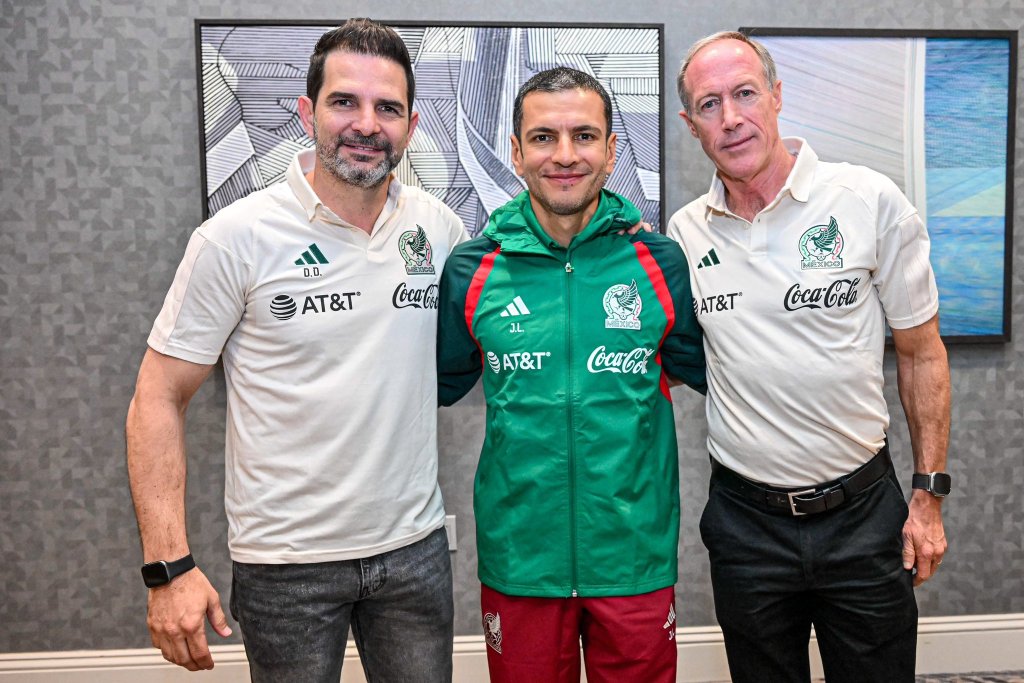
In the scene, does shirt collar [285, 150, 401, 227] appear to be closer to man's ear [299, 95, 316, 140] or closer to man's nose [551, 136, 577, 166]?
man's ear [299, 95, 316, 140]

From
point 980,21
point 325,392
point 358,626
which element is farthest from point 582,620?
point 980,21

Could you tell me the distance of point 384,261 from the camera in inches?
61.7

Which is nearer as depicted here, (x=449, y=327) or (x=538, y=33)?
(x=449, y=327)

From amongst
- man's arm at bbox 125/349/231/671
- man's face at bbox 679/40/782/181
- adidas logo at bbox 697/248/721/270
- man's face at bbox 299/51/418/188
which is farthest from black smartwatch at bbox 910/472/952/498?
man's arm at bbox 125/349/231/671

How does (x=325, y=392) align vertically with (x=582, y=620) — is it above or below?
above

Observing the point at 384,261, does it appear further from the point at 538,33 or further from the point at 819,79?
the point at 819,79

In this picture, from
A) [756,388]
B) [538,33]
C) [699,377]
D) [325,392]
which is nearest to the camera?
[325,392]

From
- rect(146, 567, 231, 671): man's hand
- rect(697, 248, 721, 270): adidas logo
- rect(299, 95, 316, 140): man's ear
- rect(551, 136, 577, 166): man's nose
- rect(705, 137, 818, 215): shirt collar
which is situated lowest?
rect(146, 567, 231, 671): man's hand

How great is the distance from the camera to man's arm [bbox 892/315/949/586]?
64.2 inches

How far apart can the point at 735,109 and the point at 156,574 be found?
1449mm

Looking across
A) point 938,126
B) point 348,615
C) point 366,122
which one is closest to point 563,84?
point 366,122

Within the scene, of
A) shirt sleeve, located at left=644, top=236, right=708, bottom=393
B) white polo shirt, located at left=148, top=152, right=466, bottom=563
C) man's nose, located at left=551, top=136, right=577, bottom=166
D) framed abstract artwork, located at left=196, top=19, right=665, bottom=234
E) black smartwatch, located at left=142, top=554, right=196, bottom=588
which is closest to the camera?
black smartwatch, located at left=142, top=554, right=196, bottom=588

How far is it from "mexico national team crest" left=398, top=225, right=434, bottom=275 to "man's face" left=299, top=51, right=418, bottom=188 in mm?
138

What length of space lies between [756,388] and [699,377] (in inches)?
7.3
